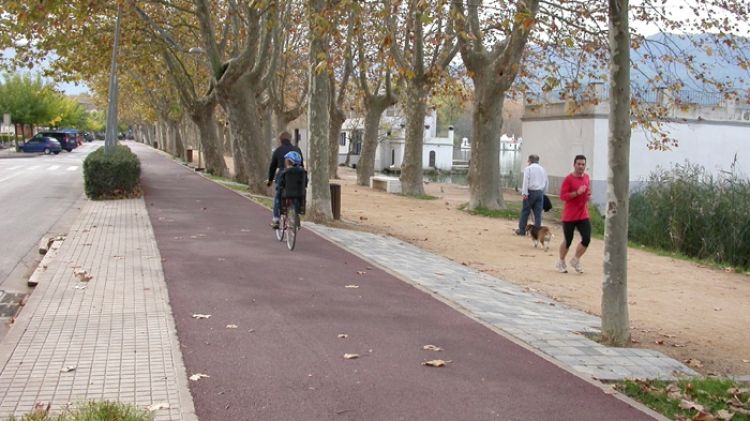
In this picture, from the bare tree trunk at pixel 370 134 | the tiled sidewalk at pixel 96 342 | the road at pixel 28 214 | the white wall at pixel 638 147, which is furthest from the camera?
the bare tree trunk at pixel 370 134

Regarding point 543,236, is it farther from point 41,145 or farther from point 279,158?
point 41,145

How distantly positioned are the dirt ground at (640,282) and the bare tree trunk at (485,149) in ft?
3.69

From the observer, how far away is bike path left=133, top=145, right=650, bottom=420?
16.0 feet

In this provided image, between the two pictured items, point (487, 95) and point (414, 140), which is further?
point (414, 140)

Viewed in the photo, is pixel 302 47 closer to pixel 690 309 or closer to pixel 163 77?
pixel 163 77

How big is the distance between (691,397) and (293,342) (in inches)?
121

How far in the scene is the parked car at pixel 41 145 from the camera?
57969mm

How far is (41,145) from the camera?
192ft

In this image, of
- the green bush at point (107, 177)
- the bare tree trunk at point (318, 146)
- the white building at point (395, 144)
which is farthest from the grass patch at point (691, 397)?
the white building at point (395, 144)

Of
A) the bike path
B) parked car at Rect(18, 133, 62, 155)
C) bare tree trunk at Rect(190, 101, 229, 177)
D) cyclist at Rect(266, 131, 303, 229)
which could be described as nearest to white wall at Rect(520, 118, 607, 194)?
bare tree trunk at Rect(190, 101, 229, 177)

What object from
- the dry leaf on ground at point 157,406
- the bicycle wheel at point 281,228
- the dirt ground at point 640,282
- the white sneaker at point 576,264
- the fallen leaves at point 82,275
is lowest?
the dirt ground at point 640,282

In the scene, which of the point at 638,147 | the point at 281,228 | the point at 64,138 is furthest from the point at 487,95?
the point at 64,138

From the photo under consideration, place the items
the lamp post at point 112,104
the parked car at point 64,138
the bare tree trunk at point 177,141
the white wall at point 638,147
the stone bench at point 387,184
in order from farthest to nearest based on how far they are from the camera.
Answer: the parked car at point 64,138 < the bare tree trunk at point 177,141 < the stone bench at point 387,184 < the white wall at point 638,147 < the lamp post at point 112,104

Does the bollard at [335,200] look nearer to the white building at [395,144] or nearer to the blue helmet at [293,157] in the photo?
the blue helmet at [293,157]
